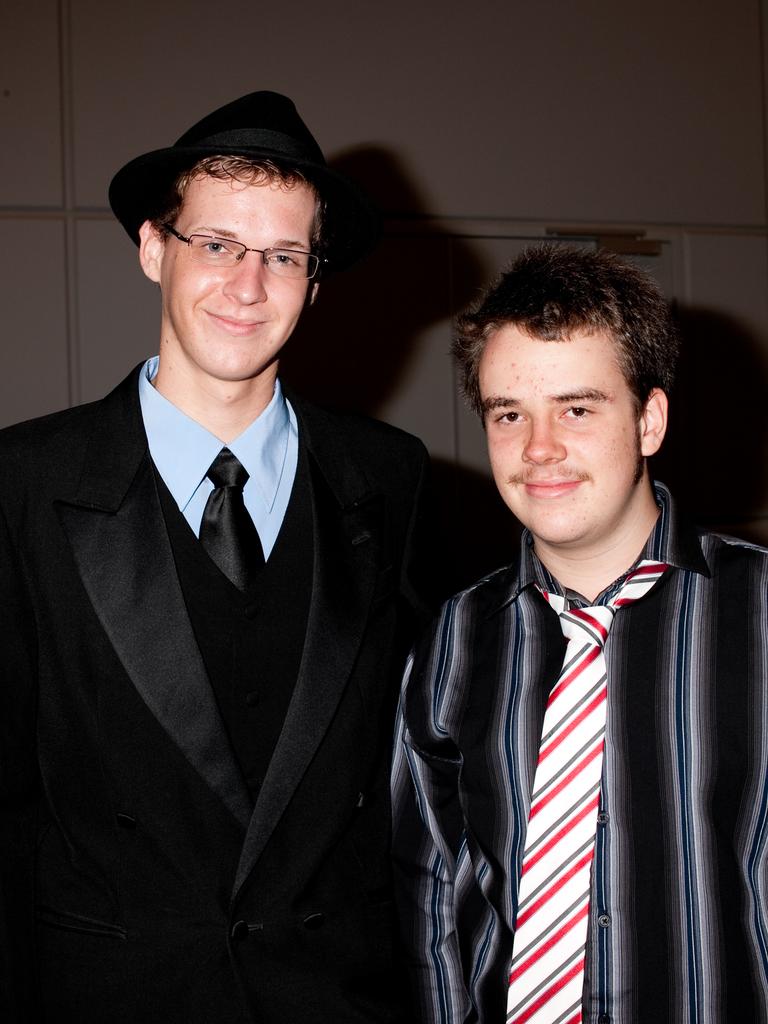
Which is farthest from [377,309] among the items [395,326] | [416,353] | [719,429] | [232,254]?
[232,254]

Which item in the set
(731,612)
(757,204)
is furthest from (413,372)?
(731,612)

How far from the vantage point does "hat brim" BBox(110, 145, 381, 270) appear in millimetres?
1416

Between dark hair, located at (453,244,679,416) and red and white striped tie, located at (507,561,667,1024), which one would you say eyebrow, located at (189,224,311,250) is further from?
red and white striped tie, located at (507,561,667,1024)

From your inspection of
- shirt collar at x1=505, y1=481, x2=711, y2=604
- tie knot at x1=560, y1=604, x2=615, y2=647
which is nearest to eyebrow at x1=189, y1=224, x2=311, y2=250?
shirt collar at x1=505, y1=481, x2=711, y2=604

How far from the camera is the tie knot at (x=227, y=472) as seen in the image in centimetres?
141

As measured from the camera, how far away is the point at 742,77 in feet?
13.1

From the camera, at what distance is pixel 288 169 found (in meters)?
1.45

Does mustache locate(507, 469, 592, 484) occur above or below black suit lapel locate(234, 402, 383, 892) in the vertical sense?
above

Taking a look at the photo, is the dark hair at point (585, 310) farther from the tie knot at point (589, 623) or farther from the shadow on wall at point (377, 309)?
the shadow on wall at point (377, 309)

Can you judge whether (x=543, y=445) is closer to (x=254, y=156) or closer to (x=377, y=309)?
(x=254, y=156)

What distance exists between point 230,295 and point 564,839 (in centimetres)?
87

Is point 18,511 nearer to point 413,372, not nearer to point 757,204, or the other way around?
point 413,372

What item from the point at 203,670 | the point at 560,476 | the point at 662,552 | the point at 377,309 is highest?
the point at 377,309

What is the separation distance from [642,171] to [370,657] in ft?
10.1
